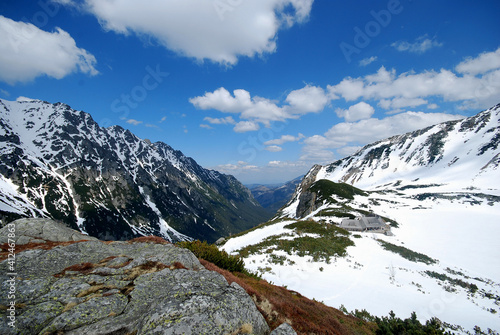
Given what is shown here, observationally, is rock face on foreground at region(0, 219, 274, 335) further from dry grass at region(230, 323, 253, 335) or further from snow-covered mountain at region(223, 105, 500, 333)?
snow-covered mountain at region(223, 105, 500, 333)

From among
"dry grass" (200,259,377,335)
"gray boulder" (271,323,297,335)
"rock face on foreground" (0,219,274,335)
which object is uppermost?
"rock face on foreground" (0,219,274,335)

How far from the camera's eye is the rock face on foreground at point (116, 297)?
5680 millimetres

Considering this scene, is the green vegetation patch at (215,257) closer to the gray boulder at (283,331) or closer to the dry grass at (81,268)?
the dry grass at (81,268)

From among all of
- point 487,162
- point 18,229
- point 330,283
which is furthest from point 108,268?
point 487,162

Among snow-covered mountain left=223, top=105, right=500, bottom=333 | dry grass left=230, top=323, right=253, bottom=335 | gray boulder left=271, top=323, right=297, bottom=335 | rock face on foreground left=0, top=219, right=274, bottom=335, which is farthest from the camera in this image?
snow-covered mountain left=223, top=105, right=500, bottom=333

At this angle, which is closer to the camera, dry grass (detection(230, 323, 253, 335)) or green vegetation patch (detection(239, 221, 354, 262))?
dry grass (detection(230, 323, 253, 335))

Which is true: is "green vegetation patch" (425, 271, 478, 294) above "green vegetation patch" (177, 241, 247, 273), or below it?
below

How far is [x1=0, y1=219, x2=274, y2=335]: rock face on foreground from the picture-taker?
5680mm

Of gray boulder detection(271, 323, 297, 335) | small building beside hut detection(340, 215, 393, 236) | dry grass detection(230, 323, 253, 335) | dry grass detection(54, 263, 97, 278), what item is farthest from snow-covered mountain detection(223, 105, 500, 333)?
dry grass detection(54, 263, 97, 278)

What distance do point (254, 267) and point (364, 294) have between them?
10420 millimetres

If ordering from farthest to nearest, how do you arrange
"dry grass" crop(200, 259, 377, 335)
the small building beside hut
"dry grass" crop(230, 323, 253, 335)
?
the small building beside hut, "dry grass" crop(200, 259, 377, 335), "dry grass" crop(230, 323, 253, 335)

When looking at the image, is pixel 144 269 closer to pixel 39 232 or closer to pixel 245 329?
pixel 245 329

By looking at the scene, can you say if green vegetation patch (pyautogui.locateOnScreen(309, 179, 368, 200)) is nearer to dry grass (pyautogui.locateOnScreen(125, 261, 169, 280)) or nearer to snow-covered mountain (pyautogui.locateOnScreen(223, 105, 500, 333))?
snow-covered mountain (pyautogui.locateOnScreen(223, 105, 500, 333))

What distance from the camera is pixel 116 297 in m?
7.16
